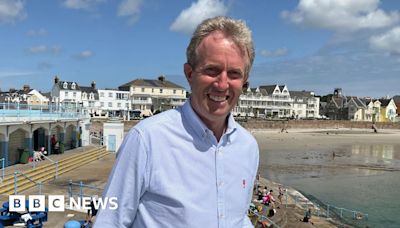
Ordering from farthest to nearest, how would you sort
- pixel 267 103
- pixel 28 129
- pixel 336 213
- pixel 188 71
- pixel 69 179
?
pixel 267 103
pixel 28 129
pixel 336 213
pixel 69 179
pixel 188 71

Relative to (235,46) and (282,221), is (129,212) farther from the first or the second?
(282,221)

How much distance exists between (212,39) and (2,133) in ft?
69.0

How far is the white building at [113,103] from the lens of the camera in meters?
83.4

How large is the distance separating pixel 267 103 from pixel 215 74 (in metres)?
111

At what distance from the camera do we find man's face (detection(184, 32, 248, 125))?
2020 mm

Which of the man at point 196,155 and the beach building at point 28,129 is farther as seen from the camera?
the beach building at point 28,129

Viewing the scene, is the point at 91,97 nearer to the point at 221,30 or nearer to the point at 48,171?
the point at 48,171

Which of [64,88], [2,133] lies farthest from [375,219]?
[64,88]

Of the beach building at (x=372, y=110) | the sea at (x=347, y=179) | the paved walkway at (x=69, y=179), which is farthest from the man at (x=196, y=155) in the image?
the beach building at (x=372, y=110)

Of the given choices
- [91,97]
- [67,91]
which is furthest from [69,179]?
[91,97]

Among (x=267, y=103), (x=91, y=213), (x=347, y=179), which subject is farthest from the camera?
(x=267, y=103)

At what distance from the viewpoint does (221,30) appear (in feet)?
6.70

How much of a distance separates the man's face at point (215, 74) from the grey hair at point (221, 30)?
24 millimetres

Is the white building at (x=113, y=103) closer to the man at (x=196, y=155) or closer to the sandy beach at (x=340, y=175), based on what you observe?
the sandy beach at (x=340, y=175)
